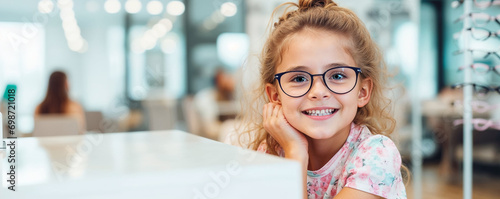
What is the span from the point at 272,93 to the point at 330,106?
26 centimetres

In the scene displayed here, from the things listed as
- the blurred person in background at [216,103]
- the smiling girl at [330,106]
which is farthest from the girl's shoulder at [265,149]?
the blurred person in background at [216,103]

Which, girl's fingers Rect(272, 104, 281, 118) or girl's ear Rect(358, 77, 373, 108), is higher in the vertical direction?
girl's ear Rect(358, 77, 373, 108)

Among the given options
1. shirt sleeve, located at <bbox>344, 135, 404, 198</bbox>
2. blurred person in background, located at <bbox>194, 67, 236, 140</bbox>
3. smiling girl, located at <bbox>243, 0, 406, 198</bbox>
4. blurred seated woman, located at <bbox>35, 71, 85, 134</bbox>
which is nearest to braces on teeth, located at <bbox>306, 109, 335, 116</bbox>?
smiling girl, located at <bbox>243, 0, 406, 198</bbox>

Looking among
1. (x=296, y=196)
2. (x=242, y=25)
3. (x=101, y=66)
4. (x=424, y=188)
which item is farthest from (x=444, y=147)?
(x=296, y=196)

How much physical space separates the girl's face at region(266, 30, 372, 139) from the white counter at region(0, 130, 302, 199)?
432 mm

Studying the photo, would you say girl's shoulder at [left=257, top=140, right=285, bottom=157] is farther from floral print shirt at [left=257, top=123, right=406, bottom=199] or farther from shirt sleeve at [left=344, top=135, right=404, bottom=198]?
A: shirt sleeve at [left=344, top=135, right=404, bottom=198]

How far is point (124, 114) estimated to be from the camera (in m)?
5.34

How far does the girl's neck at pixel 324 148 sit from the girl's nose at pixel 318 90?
14 centimetres

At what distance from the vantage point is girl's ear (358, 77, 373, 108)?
3.69 ft

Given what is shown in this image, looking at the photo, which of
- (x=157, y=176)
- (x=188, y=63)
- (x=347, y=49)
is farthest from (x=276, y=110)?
(x=188, y=63)

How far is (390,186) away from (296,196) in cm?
45

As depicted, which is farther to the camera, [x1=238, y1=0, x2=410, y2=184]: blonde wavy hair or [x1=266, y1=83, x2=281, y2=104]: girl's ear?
[x1=266, y1=83, x2=281, y2=104]: girl's ear

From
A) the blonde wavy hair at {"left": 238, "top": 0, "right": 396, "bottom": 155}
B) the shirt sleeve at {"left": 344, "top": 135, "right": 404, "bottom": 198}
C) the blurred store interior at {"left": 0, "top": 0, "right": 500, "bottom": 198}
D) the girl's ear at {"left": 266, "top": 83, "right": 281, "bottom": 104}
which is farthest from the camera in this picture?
the blurred store interior at {"left": 0, "top": 0, "right": 500, "bottom": 198}

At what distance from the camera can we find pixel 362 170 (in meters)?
0.88
